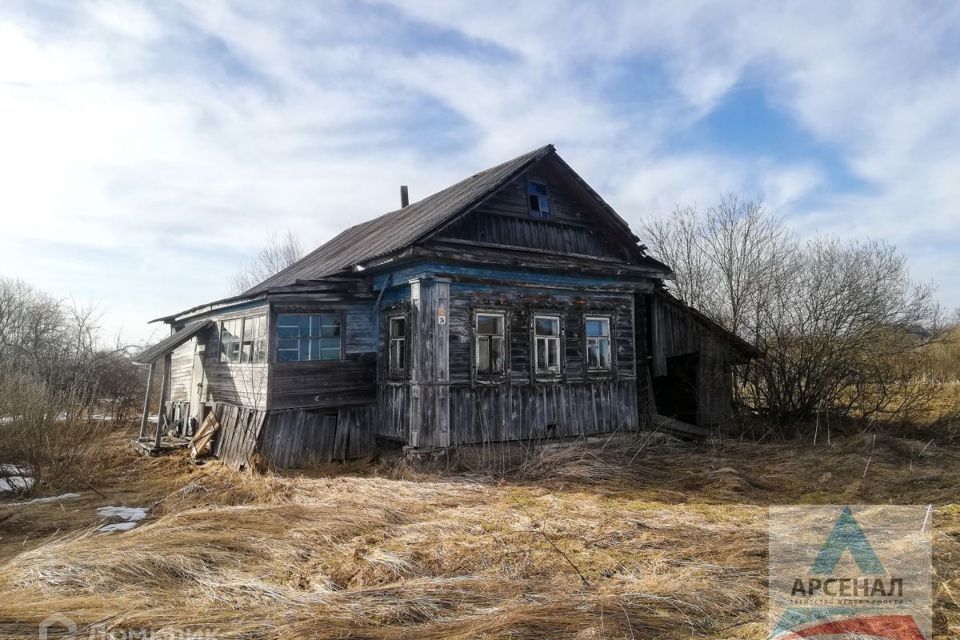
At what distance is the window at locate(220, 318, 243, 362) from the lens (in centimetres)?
1217

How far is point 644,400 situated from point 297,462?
7.57m

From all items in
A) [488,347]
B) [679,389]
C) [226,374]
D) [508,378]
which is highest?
[488,347]

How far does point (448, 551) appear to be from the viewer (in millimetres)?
5574

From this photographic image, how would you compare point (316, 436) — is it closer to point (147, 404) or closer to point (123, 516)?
point (123, 516)

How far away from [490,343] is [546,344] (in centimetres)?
132

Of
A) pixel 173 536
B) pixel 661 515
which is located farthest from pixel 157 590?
pixel 661 515

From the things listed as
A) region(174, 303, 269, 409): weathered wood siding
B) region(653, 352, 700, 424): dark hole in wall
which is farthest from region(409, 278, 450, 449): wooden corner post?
region(653, 352, 700, 424): dark hole in wall

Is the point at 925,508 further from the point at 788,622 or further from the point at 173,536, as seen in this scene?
the point at 173,536

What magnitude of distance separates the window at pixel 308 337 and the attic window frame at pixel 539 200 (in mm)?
4547

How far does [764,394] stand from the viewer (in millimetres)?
14094

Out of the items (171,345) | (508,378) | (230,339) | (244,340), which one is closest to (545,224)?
(508,378)

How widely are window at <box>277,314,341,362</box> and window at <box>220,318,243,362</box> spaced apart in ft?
5.88

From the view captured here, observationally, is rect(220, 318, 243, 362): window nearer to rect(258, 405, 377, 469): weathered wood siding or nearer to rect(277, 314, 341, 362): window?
rect(277, 314, 341, 362): window

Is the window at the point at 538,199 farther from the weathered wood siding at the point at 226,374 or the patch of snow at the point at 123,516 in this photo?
the patch of snow at the point at 123,516
